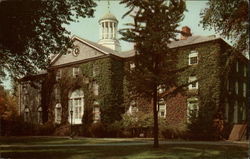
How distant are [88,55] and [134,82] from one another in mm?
12501

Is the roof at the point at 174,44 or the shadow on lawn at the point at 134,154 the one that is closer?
the shadow on lawn at the point at 134,154

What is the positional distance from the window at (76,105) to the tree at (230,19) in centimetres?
1778

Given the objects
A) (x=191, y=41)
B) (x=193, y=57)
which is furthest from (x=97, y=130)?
(x=191, y=41)

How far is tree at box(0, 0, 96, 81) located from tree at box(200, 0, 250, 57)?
567 cm

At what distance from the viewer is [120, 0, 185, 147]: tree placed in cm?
1360

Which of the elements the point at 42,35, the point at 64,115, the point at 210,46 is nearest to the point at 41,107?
the point at 64,115

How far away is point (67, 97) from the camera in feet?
95.2

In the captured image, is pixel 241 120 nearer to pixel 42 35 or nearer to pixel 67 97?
pixel 67 97

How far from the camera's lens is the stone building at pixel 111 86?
77.0ft

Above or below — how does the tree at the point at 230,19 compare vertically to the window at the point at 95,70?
above

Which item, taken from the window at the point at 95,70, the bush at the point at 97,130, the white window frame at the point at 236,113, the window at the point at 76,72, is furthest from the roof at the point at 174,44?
the white window frame at the point at 236,113

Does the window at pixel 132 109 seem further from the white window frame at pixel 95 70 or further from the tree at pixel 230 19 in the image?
the tree at pixel 230 19

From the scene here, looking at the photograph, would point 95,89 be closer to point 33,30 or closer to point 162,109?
point 162,109

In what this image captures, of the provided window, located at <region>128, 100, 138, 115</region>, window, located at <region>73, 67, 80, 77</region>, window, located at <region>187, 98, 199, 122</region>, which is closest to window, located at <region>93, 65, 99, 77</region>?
window, located at <region>73, 67, 80, 77</region>
